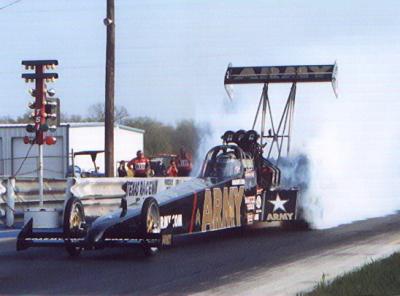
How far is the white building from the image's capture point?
157 feet

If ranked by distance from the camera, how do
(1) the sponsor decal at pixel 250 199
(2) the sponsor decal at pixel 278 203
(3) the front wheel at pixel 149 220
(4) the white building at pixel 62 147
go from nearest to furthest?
(3) the front wheel at pixel 149 220, (1) the sponsor decal at pixel 250 199, (2) the sponsor decal at pixel 278 203, (4) the white building at pixel 62 147

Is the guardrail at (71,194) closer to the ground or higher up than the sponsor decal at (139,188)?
closer to the ground

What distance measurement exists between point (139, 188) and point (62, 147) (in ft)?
105

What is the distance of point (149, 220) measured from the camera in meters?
14.5

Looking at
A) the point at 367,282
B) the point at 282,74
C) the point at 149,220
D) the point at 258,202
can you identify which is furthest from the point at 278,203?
the point at 367,282

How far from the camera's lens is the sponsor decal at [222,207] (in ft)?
53.7

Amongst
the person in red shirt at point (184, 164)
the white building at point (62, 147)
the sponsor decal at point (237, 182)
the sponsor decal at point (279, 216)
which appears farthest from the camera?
the white building at point (62, 147)

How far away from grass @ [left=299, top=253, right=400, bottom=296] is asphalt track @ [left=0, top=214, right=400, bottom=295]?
1117 millimetres

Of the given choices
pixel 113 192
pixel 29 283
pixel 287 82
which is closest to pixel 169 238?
pixel 29 283

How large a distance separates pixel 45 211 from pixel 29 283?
9.55 ft

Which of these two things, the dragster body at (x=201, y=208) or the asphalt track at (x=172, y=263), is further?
the dragster body at (x=201, y=208)

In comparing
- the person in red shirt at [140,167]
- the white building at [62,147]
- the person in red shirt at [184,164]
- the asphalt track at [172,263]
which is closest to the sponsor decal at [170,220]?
the asphalt track at [172,263]

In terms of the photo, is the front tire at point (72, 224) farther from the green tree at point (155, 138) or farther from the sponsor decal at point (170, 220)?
the green tree at point (155, 138)

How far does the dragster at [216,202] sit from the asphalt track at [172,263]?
32 centimetres
